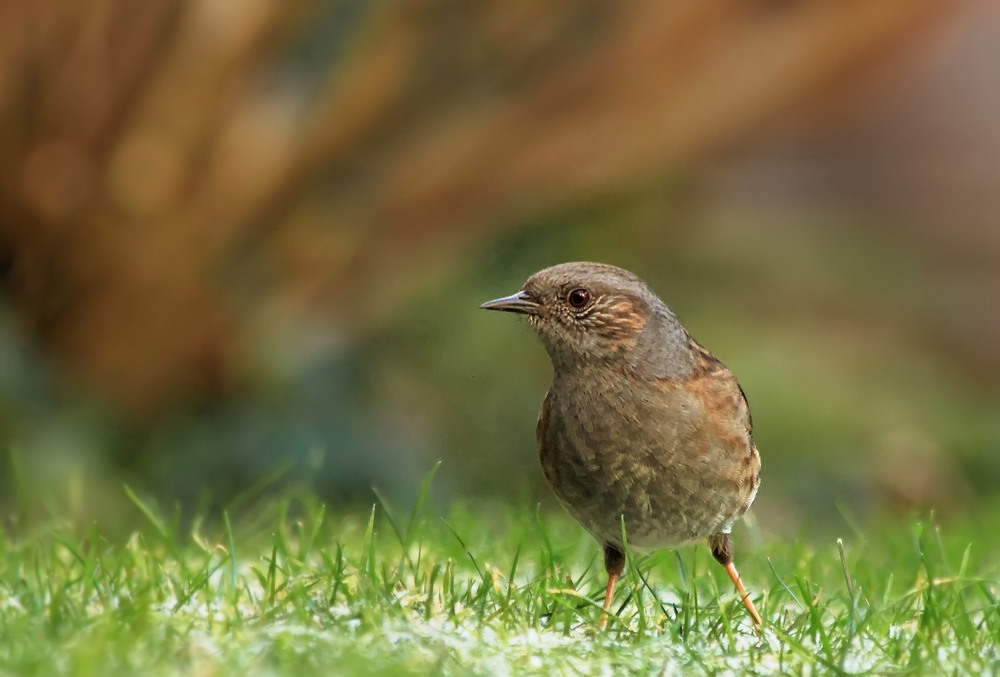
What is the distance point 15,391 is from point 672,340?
3.66 m

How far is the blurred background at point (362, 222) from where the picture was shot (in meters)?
6.89

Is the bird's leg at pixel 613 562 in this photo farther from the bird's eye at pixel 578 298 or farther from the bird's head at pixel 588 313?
the bird's eye at pixel 578 298

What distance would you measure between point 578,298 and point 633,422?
0.53 metres

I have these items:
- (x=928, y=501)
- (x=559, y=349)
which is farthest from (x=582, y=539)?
(x=928, y=501)

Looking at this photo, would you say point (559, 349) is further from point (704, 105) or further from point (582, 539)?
point (704, 105)

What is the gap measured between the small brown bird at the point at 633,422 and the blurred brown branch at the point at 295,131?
2940 millimetres

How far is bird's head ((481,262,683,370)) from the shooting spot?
4.59m

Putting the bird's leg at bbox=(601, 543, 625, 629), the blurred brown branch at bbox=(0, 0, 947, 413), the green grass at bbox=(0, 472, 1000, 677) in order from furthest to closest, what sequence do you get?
the blurred brown branch at bbox=(0, 0, 947, 413), the bird's leg at bbox=(601, 543, 625, 629), the green grass at bbox=(0, 472, 1000, 677)

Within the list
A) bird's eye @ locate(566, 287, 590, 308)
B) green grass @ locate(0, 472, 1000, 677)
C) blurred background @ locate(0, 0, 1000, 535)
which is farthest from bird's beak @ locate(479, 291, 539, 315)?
blurred background @ locate(0, 0, 1000, 535)

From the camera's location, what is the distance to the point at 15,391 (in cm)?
673

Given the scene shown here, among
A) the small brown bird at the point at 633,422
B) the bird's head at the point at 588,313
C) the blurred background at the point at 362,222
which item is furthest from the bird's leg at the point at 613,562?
the blurred background at the point at 362,222

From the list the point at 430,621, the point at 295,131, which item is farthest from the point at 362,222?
the point at 430,621

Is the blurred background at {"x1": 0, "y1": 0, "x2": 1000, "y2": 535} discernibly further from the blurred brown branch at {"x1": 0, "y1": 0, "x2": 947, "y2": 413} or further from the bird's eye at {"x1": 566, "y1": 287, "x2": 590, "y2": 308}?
the bird's eye at {"x1": 566, "y1": 287, "x2": 590, "y2": 308}

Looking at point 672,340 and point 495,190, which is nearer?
point 672,340
